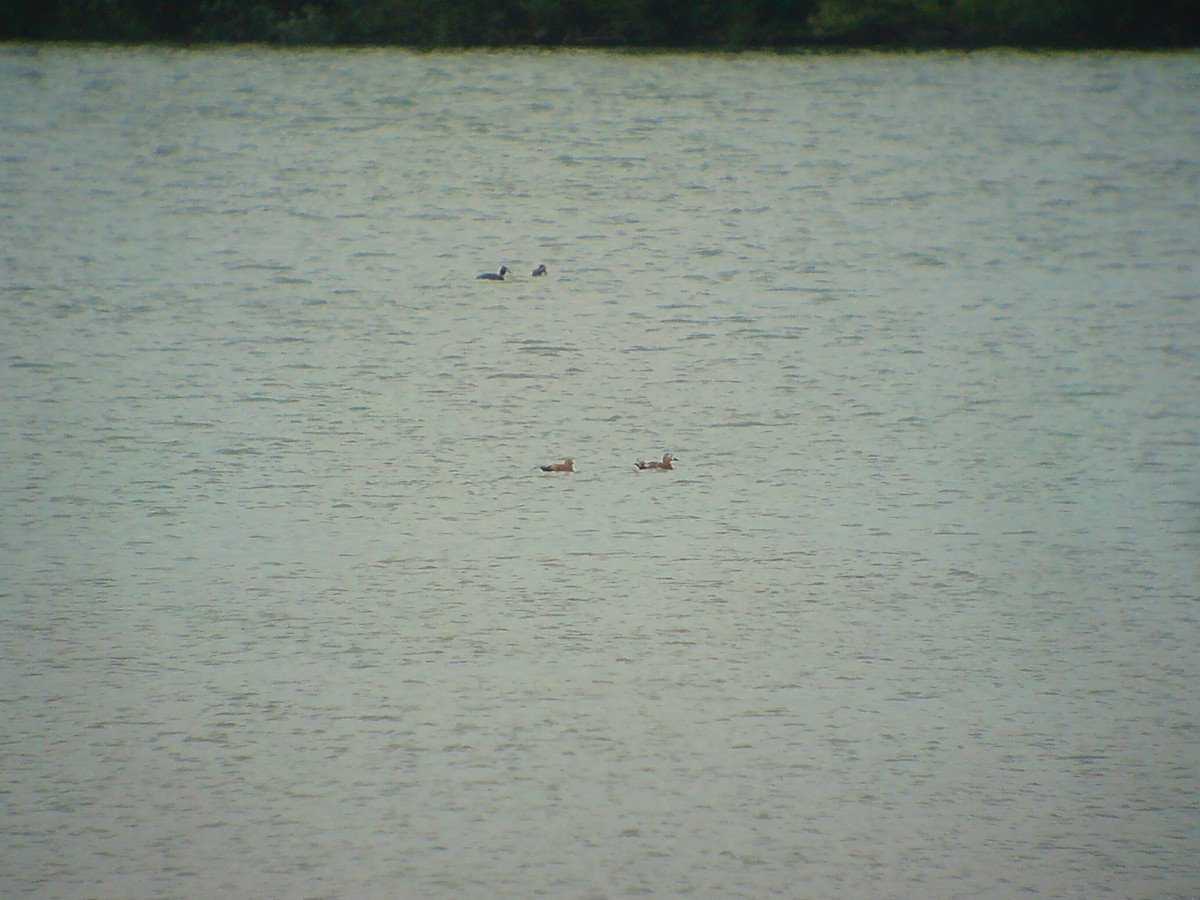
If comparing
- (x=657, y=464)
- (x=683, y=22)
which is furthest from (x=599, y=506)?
(x=683, y=22)

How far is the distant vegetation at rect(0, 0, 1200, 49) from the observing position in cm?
551

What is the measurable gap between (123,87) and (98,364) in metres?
2.32

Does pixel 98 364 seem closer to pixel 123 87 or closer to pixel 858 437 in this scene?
pixel 858 437

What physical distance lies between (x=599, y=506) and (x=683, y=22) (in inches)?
144

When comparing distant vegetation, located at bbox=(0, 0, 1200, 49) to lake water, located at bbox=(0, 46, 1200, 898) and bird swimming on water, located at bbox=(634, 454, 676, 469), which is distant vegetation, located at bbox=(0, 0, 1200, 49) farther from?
bird swimming on water, located at bbox=(634, 454, 676, 469)

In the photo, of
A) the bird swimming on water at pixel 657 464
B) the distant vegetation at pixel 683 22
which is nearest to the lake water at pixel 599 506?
the bird swimming on water at pixel 657 464

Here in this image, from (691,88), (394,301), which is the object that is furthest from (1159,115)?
(394,301)

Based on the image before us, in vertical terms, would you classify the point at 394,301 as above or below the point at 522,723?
above

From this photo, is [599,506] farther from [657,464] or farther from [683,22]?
[683,22]

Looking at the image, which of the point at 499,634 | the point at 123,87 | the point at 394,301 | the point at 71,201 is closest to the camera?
the point at 499,634

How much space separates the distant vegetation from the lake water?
1.19 metres

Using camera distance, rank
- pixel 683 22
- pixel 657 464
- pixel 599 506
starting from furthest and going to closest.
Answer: pixel 683 22, pixel 657 464, pixel 599 506

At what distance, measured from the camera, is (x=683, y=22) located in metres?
5.61

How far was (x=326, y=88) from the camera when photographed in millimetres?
4836
